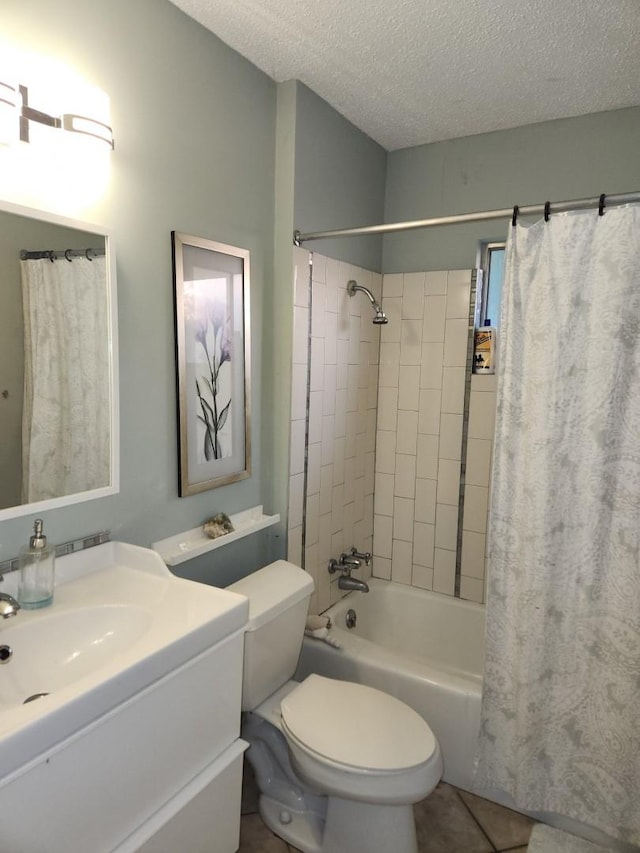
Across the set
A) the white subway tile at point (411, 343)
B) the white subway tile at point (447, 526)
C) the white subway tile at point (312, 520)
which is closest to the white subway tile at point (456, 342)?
the white subway tile at point (411, 343)

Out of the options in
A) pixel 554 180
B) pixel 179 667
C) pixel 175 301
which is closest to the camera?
pixel 179 667

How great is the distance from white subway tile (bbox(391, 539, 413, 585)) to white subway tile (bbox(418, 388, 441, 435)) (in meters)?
0.60

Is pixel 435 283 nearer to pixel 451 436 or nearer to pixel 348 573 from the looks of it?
pixel 451 436

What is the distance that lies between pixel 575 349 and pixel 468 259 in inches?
44.6

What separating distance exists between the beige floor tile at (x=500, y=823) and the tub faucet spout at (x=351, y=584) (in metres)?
0.87

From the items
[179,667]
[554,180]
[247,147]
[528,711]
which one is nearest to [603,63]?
[554,180]

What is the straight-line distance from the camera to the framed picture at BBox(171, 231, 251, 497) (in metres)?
1.75

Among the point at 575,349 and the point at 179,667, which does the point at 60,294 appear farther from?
the point at 575,349

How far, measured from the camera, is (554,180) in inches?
94.7

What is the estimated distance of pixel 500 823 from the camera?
1.88 m

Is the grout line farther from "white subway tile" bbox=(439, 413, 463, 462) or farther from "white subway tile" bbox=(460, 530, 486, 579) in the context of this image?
"white subway tile" bbox=(439, 413, 463, 462)

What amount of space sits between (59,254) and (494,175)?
76.9 inches

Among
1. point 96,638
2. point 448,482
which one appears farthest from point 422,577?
point 96,638

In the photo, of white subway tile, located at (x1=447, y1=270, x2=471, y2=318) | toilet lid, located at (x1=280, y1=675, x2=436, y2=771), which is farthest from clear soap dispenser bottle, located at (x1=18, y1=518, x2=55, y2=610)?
white subway tile, located at (x1=447, y1=270, x2=471, y2=318)
